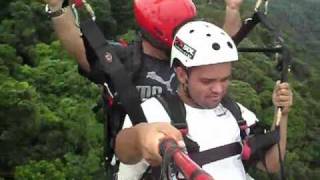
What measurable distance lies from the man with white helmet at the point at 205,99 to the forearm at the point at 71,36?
1.56ft

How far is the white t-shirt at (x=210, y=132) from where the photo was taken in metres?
2.62

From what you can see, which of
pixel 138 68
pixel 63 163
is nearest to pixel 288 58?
pixel 138 68

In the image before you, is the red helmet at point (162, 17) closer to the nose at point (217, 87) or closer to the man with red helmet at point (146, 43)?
the man with red helmet at point (146, 43)

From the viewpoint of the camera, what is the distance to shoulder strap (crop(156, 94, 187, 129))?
8.45ft

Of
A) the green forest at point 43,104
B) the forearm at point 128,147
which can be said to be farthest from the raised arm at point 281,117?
the green forest at point 43,104

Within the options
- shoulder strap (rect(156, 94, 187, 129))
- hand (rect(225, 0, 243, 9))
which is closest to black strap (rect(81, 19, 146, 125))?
shoulder strap (rect(156, 94, 187, 129))

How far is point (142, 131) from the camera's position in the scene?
6.72 feet

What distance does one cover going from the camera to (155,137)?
1919 millimetres

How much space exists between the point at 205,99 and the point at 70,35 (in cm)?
81

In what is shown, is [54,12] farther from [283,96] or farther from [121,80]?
[283,96]

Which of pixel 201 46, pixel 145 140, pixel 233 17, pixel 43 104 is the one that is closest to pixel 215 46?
pixel 201 46

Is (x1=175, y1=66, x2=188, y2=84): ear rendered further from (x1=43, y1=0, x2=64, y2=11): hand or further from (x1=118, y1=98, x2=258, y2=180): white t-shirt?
(x1=43, y1=0, x2=64, y2=11): hand

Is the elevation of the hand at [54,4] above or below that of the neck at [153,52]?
above

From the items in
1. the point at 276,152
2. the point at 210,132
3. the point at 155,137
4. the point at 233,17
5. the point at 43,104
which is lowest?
the point at 43,104
